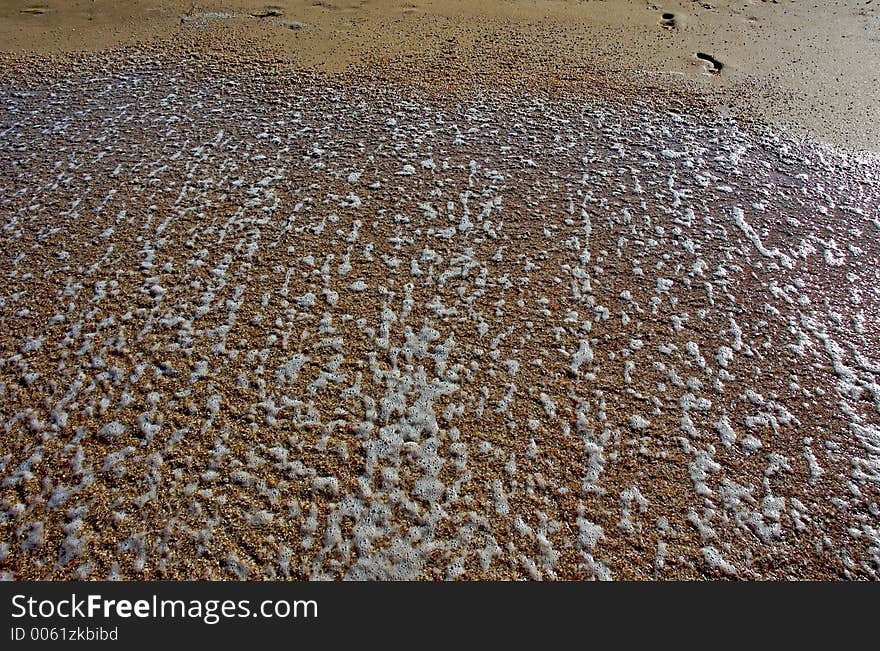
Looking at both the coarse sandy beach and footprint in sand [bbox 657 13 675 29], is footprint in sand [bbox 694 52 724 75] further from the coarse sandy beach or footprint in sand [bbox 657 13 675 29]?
footprint in sand [bbox 657 13 675 29]

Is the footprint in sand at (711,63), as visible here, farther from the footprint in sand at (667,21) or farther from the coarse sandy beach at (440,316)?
the footprint in sand at (667,21)

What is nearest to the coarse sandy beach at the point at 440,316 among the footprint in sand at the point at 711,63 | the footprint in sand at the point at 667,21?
the footprint in sand at the point at 711,63

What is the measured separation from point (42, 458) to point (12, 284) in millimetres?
516

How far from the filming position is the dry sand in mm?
2072

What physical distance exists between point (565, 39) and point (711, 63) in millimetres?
537

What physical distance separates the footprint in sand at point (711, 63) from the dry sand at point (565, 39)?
0.09 feet

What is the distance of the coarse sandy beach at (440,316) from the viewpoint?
95 cm

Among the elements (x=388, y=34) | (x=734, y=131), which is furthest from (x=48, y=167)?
(x=734, y=131)

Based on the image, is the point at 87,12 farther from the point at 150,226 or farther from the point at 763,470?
the point at 763,470

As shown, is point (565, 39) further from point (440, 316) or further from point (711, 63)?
point (440, 316)

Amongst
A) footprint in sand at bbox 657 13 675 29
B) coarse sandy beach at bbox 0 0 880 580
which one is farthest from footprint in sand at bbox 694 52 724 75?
footprint in sand at bbox 657 13 675 29

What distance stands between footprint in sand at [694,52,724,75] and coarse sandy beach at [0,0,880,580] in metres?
0.02

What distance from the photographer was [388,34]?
2.42 metres

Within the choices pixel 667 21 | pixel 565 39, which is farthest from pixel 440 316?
pixel 667 21
